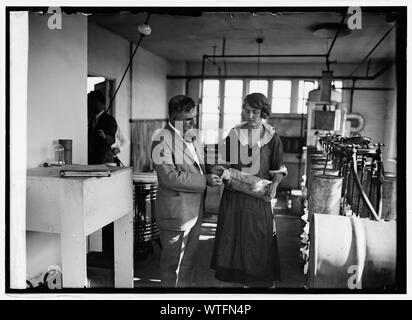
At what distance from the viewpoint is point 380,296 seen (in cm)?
233

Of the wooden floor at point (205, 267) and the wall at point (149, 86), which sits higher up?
the wall at point (149, 86)

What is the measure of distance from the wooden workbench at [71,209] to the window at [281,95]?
9.57 meters

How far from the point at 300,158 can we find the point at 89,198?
852 centimetres

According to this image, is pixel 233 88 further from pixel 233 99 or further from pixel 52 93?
pixel 52 93

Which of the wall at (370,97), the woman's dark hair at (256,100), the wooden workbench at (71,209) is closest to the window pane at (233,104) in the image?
the wall at (370,97)

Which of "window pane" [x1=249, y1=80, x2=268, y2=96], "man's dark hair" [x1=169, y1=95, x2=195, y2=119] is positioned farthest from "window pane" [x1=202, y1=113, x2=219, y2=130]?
"man's dark hair" [x1=169, y1=95, x2=195, y2=119]

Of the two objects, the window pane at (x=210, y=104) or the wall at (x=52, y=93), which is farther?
the window pane at (x=210, y=104)

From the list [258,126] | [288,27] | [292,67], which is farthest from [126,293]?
[292,67]

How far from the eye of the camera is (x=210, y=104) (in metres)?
12.3

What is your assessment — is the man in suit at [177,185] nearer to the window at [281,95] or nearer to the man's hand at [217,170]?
the man's hand at [217,170]

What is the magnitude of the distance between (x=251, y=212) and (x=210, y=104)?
925 centimetres

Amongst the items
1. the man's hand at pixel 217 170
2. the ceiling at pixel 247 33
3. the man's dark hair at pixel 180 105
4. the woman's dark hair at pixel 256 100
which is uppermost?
the ceiling at pixel 247 33

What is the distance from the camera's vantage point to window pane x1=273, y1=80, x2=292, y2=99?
11867 mm

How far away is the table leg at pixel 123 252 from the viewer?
325 cm
